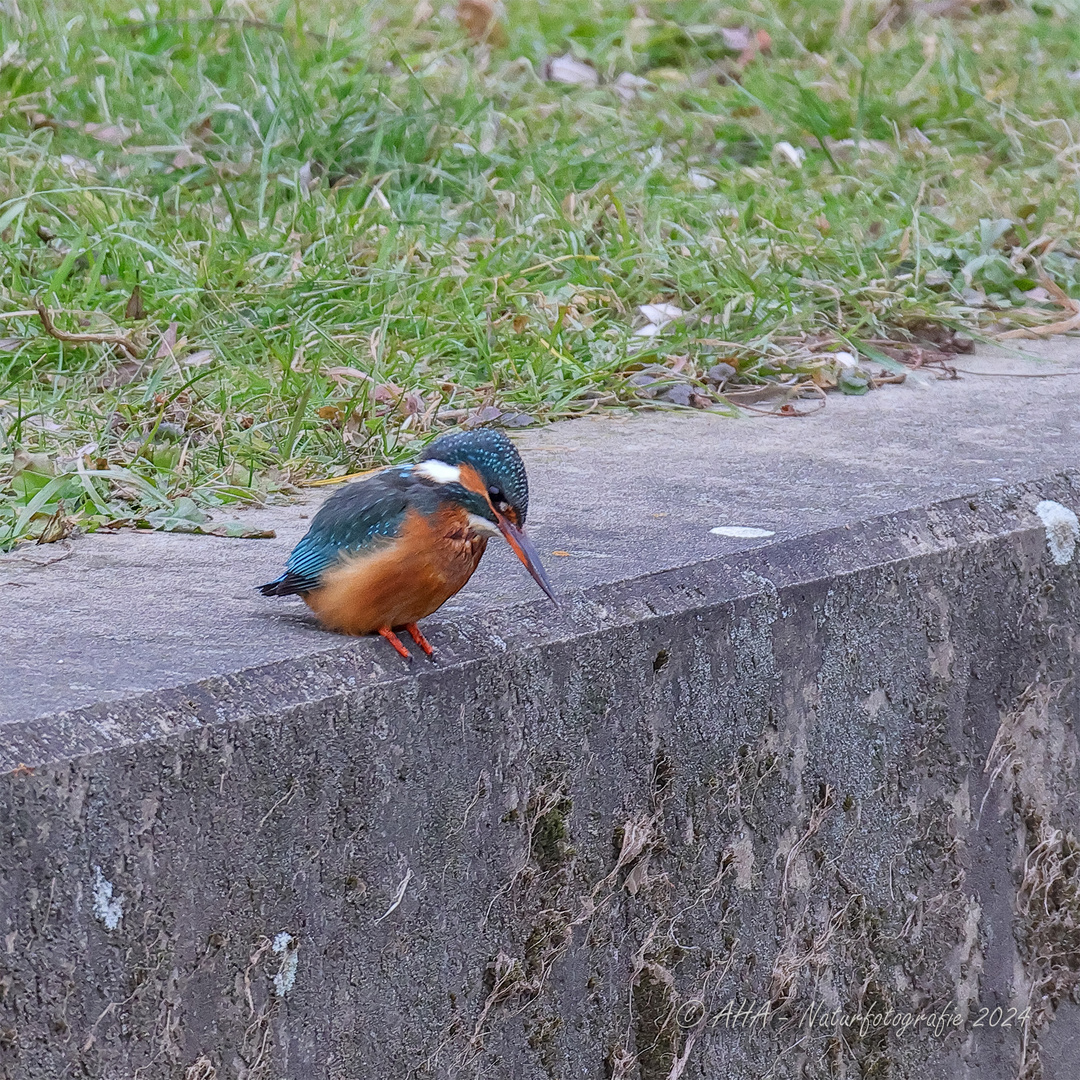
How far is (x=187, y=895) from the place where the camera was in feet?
6.07

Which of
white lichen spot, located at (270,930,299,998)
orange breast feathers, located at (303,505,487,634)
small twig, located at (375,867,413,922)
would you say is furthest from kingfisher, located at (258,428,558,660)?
white lichen spot, located at (270,930,299,998)

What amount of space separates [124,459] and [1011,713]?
1.75 m

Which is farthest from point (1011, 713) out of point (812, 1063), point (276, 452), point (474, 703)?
point (276, 452)

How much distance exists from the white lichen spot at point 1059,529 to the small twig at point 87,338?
207 centimetres

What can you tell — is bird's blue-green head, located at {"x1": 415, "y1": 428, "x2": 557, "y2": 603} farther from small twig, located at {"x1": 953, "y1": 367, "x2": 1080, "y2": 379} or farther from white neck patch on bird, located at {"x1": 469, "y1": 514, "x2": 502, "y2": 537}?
small twig, located at {"x1": 953, "y1": 367, "x2": 1080, "y2": 379}

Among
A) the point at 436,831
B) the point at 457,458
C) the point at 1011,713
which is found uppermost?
the point at 457,458

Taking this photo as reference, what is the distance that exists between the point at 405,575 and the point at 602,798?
1.57ft

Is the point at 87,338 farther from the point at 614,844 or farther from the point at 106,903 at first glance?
the point at 106,903

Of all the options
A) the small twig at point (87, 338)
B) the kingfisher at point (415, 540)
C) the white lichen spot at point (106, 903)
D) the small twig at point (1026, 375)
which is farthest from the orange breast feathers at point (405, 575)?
the small twig at point (1026, 375)

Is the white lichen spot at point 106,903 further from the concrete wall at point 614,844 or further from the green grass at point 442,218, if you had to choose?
the green grass at point 442,218

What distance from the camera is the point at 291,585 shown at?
2.15 m

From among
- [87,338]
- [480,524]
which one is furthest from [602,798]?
[87,338]

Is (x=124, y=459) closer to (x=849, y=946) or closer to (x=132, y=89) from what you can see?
(x=849, y=946)

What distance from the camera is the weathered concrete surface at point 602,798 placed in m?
1.83
